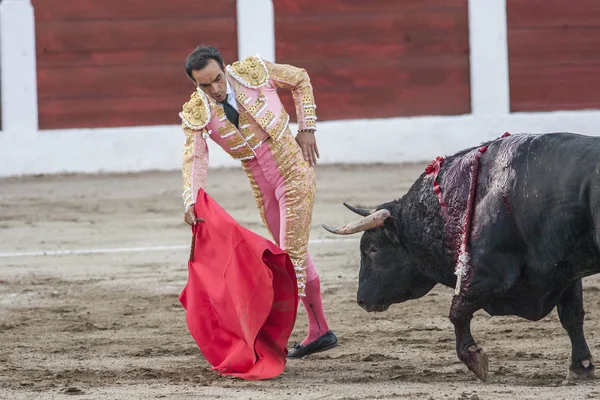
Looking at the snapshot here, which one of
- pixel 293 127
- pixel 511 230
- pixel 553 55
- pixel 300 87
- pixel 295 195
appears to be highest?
pixel 553 55

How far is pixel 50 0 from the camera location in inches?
380

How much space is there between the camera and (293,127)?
9664mm

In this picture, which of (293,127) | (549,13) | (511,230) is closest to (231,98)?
(511,230)

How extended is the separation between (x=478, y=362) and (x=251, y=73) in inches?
47.1

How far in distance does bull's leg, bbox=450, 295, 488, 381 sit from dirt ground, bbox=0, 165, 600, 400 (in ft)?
0.20

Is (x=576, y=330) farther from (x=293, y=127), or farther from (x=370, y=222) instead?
(x=293, y=127)

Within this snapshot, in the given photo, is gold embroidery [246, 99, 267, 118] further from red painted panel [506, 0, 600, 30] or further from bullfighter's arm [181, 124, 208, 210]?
red painted panel [506, 0, 600, 30]

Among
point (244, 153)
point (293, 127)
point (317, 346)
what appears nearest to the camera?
point (244, 153)

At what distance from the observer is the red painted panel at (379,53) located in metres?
9.80

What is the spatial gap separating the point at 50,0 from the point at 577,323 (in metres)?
6.76

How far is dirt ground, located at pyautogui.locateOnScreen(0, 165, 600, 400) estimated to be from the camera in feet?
12.2

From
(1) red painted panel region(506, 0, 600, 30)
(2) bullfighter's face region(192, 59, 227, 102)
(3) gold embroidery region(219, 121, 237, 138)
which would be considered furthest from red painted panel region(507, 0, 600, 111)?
(2) bullfighter's face region(192, 59, 227, 102)

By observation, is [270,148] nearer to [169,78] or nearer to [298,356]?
[298,356]

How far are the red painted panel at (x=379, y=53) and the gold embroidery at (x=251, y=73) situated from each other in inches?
223
